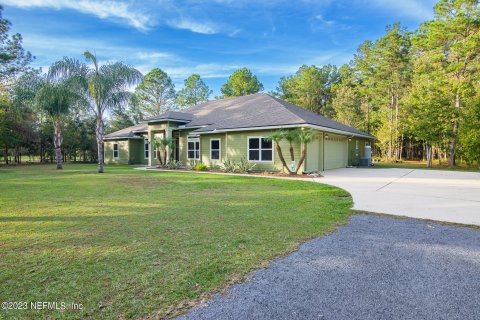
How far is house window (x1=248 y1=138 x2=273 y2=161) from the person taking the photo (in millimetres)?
15242

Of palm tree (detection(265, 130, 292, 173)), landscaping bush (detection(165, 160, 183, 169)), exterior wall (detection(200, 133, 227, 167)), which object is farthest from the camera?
Answer: landscaping bush (detection(165, 160, 183, 169))

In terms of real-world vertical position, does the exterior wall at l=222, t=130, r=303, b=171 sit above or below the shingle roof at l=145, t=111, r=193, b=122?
below

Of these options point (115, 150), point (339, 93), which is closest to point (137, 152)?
point (115, 150)

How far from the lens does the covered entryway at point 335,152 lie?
666 inches

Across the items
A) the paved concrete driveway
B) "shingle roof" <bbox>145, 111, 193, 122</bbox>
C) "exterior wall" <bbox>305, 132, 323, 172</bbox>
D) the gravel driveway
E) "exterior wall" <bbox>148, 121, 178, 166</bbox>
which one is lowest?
the gravel driveway

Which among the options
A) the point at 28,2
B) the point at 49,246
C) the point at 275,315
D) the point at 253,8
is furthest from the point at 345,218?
the point at 28,2

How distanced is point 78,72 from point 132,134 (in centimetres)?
888

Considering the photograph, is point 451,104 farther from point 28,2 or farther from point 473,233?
point 28,2

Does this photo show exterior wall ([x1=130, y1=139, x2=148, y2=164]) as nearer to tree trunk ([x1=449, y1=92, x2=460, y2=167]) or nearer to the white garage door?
the white garage door

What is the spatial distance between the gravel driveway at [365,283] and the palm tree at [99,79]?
15180mm

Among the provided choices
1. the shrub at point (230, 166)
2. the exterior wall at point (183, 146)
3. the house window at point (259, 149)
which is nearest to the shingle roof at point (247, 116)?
the exterior wall at point (183, 146)

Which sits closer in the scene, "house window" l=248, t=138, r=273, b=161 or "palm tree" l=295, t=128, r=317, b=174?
"palm tree" l=295, t=128, r=317, b=174

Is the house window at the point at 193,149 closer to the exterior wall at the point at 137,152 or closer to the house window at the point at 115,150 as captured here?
the exterior wall at the point at 137,152

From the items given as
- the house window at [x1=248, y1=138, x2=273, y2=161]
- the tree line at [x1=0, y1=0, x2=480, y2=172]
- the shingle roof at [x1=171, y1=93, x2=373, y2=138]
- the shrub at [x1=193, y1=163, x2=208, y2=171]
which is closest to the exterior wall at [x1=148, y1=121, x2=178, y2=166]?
the shingle roof at [x1=171, y1=93, x2=373, y2=138]
